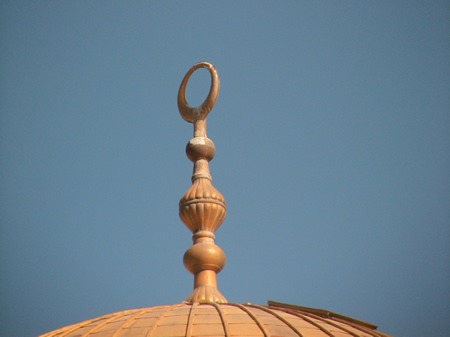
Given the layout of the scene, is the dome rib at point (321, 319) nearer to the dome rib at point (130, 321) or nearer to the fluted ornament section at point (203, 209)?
the dome rib at point (130, 321)

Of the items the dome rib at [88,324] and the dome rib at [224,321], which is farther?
the dome rib at [88,324]

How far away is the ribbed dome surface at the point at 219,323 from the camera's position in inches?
412

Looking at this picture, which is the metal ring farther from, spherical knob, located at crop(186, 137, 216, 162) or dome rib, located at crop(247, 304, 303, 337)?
dome rib, located at crop(247, 304, 303, 337)

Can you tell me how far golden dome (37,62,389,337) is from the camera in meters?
10.6

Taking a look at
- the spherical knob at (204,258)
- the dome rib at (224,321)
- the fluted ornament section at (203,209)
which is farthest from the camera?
Result: the fluted ornament section at (203,209)

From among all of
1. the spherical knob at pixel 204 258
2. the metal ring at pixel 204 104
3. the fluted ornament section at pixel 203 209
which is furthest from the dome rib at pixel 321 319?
the metal ring at pixel 204 104

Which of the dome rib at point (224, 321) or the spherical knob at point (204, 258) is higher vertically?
the spherical knob at point (204, 258)

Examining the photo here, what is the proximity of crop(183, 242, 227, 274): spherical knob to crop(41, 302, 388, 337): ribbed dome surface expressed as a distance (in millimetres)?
1284

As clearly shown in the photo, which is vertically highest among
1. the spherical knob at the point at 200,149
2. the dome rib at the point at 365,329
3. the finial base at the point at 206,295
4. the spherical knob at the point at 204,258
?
the spherical knob at the point at 200,149

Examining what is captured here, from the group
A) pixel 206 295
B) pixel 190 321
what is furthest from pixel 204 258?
pixel 190 321

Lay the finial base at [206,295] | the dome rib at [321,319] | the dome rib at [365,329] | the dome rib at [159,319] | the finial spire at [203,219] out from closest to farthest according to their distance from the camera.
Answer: the dome rib at [159,319], the dome rib at [321,319], the dome rib at [365,329], the finial base at [206,295], the finial spire at [203,219]

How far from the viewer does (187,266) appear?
13727mm

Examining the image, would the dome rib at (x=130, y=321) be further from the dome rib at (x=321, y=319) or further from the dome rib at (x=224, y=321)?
the dome rib at (x=321, y=319)

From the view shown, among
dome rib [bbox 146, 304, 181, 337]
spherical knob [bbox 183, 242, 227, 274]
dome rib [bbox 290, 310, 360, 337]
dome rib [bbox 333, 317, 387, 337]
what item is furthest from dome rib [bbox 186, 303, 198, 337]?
dome rib [bbox 333, 317, 387, 337]
